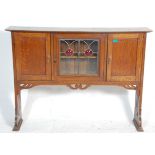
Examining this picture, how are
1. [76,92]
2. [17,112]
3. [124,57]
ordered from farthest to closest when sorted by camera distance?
[76,92]
[17,112]
[124,57]

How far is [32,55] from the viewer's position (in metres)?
3.18

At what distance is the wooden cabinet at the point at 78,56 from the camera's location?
10.2 feet

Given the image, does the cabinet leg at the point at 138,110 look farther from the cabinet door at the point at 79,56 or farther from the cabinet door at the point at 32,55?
the cabinet door at the point at 32,55

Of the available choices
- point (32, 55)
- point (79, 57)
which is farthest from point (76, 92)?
point (32, 55)

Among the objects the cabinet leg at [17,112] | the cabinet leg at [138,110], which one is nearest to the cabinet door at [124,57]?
the cabinet leg at [138,110]

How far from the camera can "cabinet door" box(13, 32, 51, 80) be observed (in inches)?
123

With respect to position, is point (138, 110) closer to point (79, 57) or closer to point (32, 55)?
point (79, 57)

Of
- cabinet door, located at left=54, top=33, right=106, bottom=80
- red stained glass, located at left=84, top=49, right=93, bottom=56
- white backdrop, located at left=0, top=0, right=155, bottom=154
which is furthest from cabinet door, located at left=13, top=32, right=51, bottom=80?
white backdrop, located at left=0, top=0, right=155, bottom=154

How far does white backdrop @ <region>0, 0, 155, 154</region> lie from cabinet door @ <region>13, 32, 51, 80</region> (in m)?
0.62

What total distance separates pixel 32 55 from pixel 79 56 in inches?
19.5

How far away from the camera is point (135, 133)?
10.9 ft
